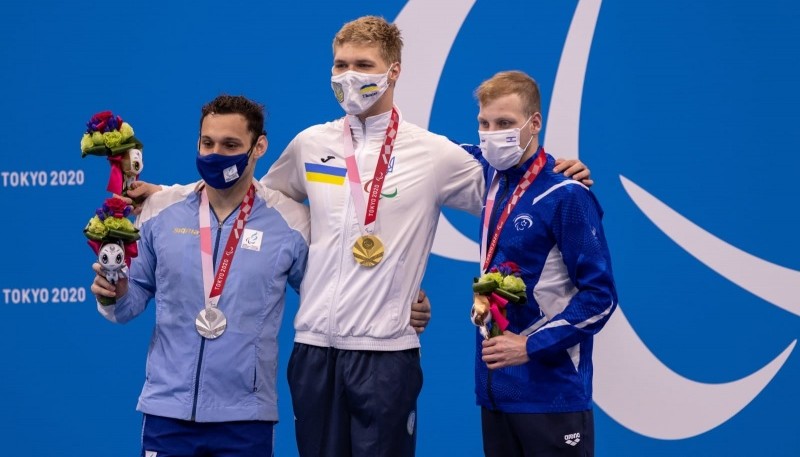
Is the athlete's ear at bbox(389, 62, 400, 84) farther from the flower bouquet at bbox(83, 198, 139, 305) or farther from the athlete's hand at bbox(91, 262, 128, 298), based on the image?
the athlete's hand at bbox(91, 262, 128, 298)

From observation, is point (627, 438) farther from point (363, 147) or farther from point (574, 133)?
point (363, 147)

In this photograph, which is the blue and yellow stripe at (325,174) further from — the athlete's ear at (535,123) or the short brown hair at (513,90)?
the athlete's ear at (535,123)

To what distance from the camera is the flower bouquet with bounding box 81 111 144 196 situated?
141 inches

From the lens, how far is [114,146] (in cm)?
358

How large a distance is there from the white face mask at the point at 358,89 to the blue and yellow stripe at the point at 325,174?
0.69 feet

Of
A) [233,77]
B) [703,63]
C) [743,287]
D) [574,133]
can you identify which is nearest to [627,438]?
[743,287]

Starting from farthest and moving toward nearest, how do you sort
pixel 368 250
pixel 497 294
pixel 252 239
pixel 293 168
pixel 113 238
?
pixel 293 168 < pixel 252 239 < pixel 368 250 < pixel 113 238 < pixel 497 294

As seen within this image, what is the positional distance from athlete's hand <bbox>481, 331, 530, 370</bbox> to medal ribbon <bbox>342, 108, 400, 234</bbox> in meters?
0.56

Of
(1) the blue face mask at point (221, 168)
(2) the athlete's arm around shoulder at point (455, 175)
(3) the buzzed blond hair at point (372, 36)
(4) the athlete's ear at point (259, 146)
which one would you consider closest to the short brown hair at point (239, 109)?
(4) the athlete's ear at point (259, 146)

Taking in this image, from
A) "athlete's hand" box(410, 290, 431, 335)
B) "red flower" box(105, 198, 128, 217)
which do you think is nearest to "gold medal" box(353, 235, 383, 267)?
"athlete's hand" box(410, 290, 431, 335)

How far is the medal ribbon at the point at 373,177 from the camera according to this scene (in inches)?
140

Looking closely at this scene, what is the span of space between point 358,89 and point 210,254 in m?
0.75

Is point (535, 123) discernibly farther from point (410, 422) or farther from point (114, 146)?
point (114, 146)

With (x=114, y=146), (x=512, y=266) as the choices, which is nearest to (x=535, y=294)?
(x=512, y=266)
